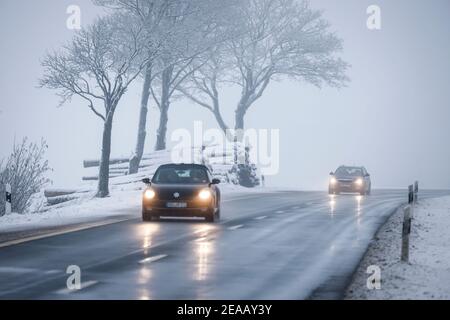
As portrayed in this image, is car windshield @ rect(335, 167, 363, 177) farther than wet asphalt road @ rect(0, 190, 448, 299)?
Yes

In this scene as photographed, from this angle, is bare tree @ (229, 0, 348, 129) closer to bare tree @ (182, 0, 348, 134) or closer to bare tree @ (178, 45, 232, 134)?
bare tree @ (182, 0, 348, 134)

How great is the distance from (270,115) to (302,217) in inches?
3402

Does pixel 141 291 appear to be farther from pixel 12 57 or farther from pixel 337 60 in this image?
pixel 12 57

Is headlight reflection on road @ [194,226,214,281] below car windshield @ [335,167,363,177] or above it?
below

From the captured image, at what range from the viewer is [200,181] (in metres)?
27.2

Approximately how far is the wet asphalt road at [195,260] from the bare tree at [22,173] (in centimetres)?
542

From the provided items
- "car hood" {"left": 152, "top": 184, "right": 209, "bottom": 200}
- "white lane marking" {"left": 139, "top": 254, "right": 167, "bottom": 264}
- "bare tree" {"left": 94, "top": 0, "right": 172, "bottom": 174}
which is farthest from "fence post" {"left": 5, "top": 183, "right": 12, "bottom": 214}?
"bare tree" {"left": 94, "top": 0, "right": 172, "bottom": 174}

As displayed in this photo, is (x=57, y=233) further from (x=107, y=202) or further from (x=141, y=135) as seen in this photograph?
(x=141, y=135)

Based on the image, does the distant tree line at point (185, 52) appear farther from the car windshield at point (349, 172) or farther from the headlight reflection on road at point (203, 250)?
the headlight reflection on road at point (203, 250)

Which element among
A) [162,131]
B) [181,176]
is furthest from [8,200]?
[162,131]

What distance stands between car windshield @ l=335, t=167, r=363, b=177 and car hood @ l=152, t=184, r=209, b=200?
2598cm

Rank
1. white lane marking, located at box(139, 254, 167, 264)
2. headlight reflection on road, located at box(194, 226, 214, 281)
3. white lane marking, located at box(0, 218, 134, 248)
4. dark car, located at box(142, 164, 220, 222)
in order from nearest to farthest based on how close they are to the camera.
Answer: headlight reflection on road, located at box(194, 226, 214, 281) → white lane marking, located at box(139, 254, 167, 264) → white lane marking, located at box(0, 218, 134, 248) → dark car, located at box(142, 164, 220, 222)

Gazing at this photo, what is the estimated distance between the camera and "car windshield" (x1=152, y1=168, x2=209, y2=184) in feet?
89.5

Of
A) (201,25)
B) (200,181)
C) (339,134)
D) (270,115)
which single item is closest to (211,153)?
(201,25)
